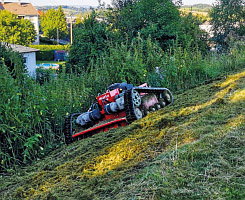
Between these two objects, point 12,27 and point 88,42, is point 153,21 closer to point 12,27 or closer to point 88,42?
point 88,42

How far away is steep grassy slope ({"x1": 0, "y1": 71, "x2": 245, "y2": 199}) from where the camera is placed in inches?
106

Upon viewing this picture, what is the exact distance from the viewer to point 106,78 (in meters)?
8.28

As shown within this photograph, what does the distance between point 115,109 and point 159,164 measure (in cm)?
300

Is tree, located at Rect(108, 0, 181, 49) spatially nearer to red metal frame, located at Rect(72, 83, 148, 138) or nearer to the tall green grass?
the tall green grass

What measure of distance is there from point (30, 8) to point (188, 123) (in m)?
84.9

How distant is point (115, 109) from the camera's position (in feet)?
20.1

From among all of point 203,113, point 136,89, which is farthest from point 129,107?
point 203,113

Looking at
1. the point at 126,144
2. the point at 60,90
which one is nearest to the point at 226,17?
the point at 60,90

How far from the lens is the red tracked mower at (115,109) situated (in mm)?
5875

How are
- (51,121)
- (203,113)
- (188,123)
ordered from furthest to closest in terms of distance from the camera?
(51,121) → (203,113) → (188,123)

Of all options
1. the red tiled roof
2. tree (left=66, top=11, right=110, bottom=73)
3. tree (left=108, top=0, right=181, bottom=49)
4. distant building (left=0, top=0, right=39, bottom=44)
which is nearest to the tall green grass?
tree (left=66, top=11, right=110, bottom=73)

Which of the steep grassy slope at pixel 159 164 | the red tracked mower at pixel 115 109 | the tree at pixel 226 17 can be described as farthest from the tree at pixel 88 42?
the tree at pixel 226 17

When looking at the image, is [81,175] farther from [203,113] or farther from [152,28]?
[152,28]

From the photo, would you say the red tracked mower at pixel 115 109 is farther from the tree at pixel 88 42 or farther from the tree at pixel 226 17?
the tree at pixel 226 17
